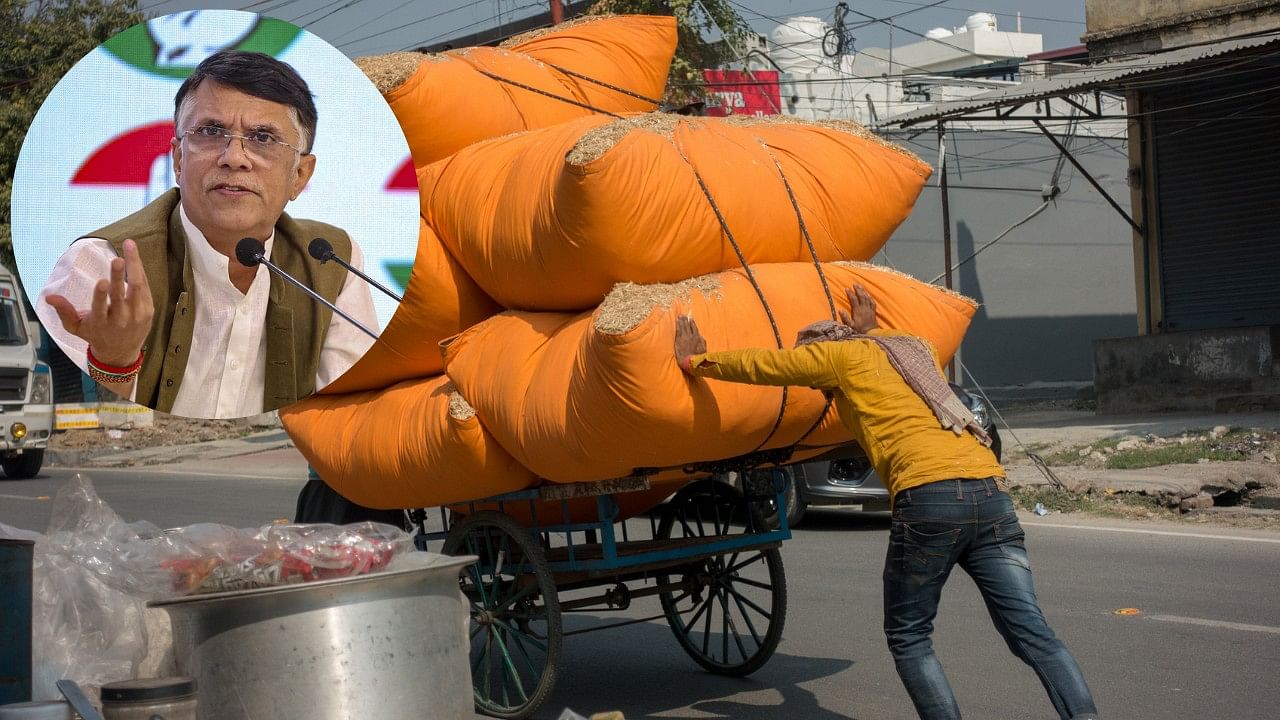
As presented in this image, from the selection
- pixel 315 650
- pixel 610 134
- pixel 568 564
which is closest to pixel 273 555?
pixel 315 650

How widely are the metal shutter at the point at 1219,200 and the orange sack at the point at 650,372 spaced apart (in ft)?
45.1

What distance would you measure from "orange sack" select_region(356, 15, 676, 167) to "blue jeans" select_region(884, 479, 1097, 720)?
6.63 ft

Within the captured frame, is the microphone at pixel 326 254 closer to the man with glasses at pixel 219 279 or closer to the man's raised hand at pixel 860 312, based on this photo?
the man with glasses at pixel 219 279

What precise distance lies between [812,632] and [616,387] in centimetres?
303

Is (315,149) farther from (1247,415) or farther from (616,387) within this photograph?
(1247,415)

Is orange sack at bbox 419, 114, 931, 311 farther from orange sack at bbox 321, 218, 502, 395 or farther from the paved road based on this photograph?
the paved road

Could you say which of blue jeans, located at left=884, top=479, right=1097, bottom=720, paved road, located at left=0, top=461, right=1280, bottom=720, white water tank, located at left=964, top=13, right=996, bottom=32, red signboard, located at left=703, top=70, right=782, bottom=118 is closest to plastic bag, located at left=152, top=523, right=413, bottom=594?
blue jeans, located at left=884, top=479, right=1097, bottom=720

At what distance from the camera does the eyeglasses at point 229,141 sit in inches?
83.4

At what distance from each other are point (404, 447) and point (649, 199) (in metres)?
1.40

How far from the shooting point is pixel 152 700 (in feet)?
9.39

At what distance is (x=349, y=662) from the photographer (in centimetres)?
283

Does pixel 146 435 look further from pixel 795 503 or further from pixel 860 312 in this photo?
pixel 860 312

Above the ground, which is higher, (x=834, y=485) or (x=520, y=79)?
(x=520, y=79)

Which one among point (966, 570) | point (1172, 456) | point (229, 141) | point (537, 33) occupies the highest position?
point (537, 33)
